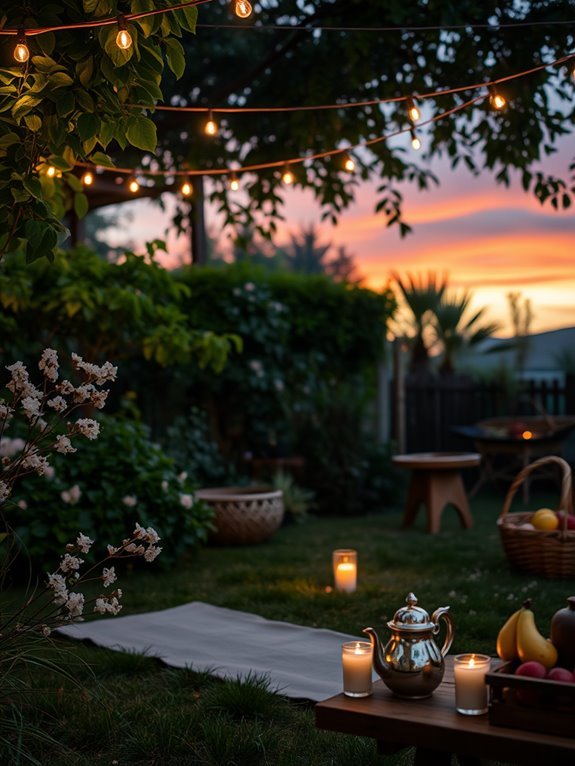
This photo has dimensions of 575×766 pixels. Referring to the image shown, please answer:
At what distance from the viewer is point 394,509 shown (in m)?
9.03

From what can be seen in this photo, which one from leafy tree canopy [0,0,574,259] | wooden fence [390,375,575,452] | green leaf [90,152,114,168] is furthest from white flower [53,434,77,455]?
wooden fence [390,375,575,452]

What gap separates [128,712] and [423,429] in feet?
27.4

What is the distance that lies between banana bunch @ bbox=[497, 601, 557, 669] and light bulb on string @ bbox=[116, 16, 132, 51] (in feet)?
5.62

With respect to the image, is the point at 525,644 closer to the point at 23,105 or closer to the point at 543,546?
the point at 23,105

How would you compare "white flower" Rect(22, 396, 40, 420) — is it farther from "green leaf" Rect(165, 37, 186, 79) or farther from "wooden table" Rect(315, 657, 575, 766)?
"wooden table" Rect(315, 657, 575, 766)

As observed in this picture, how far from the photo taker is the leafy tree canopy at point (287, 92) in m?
2.63

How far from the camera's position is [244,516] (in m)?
6.69

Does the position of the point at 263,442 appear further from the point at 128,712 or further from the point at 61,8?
the point at 61,8

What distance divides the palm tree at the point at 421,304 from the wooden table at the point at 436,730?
10816 mm

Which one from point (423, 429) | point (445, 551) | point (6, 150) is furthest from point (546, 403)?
point (6, 150)

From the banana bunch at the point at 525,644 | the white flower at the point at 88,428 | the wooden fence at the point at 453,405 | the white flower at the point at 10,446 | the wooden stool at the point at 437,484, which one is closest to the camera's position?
the banana bunch at the point at 525,644

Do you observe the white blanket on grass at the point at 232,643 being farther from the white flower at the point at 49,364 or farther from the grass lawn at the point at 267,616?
the white flower at the point at 49,364

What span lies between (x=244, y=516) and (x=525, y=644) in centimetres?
466

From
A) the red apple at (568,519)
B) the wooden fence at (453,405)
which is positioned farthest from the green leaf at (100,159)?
the wooden fence at (453,405)
